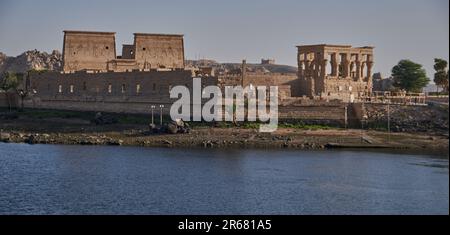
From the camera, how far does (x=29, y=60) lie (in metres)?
88.3

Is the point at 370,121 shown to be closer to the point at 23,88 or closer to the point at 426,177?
the point at 426,177

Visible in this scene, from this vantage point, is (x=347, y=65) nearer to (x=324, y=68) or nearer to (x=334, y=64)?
(x=334, y=64)

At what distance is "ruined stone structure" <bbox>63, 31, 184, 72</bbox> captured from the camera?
179 ft

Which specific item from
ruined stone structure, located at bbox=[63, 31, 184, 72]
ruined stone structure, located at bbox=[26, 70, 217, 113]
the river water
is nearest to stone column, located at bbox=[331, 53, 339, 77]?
ruined stone structure, located at bbox=[26, 70, 217, 113]

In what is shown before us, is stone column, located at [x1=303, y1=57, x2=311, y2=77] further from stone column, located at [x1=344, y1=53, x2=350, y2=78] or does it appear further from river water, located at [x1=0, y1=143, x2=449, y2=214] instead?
river water, located at [x1=0, y1=143, x2=449, y2=214]

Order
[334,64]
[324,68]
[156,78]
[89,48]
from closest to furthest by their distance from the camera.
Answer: [156,78] → [324,68] → [334,64] → [89,48]

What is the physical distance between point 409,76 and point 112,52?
18.9 meters

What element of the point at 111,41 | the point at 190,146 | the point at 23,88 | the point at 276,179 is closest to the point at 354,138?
the point at 190,146

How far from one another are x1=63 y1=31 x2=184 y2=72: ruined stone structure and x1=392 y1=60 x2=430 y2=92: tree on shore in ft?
46.2

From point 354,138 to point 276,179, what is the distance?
42.1 ft

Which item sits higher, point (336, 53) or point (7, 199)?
point (336, 53)

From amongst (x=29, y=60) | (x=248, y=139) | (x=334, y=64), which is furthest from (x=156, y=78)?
(x=29, y=60)

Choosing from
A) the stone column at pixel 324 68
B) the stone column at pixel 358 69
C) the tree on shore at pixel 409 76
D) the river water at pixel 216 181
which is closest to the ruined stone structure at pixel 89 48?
the stone column at pixel 324 68

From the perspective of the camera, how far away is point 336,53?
51094mm
